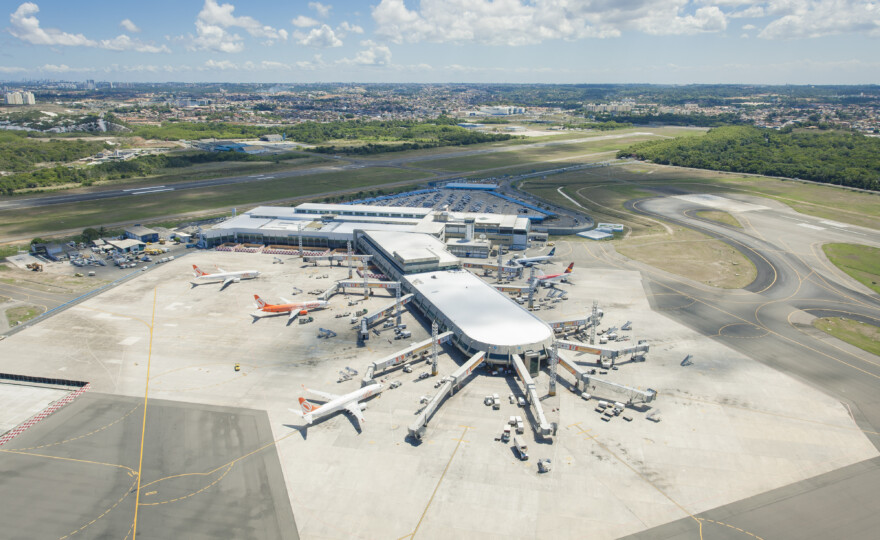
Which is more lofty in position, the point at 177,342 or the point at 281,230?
the point at 281,230

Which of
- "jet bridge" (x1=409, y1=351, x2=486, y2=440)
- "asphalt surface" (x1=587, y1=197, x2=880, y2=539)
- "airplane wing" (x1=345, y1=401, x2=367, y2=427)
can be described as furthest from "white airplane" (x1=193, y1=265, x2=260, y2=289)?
"asphalt surface" (x1=587, y1=197, x2=880, y2=539)

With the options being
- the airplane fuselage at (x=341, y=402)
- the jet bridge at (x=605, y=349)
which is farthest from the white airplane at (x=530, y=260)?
the airplane fuselage at (x=341, y=402)

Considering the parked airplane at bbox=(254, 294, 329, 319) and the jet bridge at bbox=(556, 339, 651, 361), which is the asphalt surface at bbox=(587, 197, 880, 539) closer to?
the jet bridge at bbox=(556, 339, 651, 361)

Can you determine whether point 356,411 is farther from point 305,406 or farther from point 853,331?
point 853,331

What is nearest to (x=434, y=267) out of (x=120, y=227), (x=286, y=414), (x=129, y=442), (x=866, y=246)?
(x=286, y=414)

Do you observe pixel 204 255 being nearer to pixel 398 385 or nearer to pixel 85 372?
pixel 85 372

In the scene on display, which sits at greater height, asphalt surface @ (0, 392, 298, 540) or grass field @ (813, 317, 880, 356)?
grass field @ (813, 317, 880, 356)
